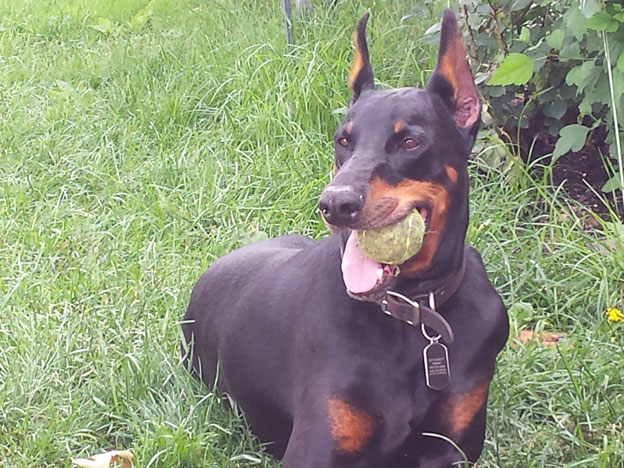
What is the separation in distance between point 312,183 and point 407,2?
61.6 inches

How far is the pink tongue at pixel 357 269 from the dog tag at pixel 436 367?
0.87 feet

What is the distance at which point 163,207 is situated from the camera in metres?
4.32

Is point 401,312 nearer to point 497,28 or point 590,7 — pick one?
point 590,7

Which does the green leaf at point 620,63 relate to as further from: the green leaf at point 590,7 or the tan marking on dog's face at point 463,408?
the tan marking on dog's face at point 463,408

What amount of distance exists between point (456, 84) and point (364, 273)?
59 centimetres

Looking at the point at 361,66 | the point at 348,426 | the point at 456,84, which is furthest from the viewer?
the point at 361,66

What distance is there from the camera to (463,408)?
2.52 metres

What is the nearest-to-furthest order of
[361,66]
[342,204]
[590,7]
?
[342,204] < [361,66] < [590,7]

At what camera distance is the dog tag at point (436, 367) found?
8.05 ft

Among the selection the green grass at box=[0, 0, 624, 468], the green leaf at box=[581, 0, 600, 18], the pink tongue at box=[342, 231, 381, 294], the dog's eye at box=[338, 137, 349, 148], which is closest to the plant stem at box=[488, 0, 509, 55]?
the green grass at box=[0, 0, 624, 468]

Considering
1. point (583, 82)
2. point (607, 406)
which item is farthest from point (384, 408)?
point (583, 82)

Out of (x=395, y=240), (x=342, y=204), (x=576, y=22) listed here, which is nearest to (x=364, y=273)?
(x=395, y=240)

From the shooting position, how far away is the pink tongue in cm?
233

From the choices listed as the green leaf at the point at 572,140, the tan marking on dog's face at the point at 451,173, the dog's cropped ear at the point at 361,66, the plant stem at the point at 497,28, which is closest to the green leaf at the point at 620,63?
the green leaf at the point at 572,140
